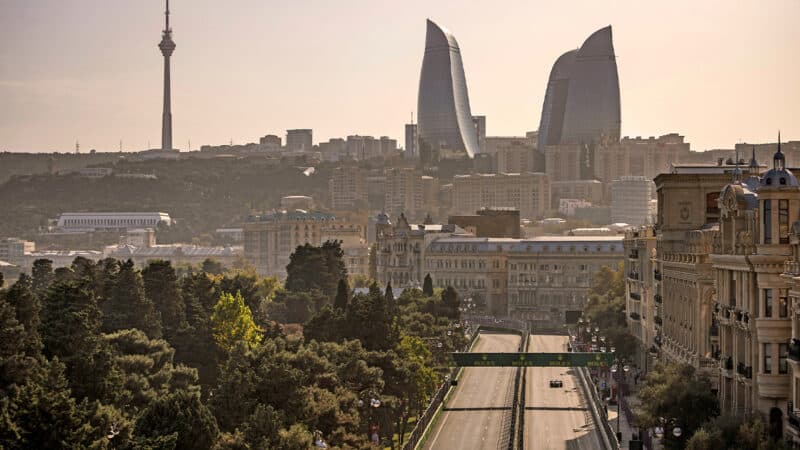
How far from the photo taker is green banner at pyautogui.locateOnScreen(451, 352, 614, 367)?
4675 inches

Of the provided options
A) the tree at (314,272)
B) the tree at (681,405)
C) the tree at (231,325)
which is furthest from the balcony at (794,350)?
the tree at (314,272)

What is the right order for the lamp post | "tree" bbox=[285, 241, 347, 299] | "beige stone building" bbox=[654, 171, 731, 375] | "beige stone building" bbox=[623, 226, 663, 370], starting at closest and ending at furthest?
"beige stone building" bbox=[654, 171, 731, 375] → the lamp post → "beige stone building" bbox=[623, 226, 663, 370] → "tree" bbox=[285, 241, 347, 299]

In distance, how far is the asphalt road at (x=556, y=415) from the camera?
88.0 meters

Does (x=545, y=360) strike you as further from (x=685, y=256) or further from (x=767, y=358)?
(x=767, y=358)

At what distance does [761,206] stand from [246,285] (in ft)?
272

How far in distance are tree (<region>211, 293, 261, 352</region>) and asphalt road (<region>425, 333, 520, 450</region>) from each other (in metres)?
12.3

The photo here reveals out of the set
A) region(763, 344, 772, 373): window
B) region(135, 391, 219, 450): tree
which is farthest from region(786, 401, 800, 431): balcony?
region(135, 391, 219, 450): tree

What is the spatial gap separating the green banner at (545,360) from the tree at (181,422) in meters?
58.9

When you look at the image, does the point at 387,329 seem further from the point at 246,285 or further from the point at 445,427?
the point at 246,285

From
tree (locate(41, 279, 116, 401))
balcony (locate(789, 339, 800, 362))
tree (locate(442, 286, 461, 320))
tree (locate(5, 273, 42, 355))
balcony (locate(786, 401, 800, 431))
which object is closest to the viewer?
balcony (locate(789, 339, 800, 362))

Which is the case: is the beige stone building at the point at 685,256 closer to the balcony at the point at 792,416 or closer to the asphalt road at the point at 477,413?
the asphalt road at the point at 477,413

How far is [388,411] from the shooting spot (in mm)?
87812

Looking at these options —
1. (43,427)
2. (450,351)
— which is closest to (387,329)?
(450,351)

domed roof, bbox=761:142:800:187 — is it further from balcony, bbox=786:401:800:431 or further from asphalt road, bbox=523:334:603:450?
asphalt road, bbox=523:334:603:450
